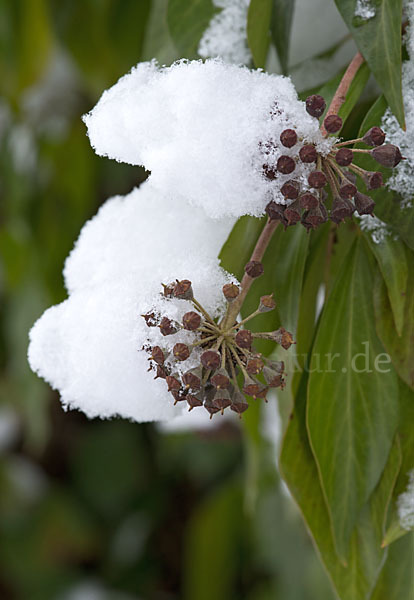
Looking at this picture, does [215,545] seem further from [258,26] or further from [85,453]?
[258,26]

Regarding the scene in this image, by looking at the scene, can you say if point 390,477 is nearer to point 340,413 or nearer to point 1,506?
point 340,413

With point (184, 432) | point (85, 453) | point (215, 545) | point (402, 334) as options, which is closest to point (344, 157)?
point (402, 334)

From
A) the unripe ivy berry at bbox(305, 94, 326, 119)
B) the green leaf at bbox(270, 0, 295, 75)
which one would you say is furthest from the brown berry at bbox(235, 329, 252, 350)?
the green leaf at bbox(270, 0, 295, 75)

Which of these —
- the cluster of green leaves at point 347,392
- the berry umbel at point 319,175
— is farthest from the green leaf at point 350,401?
the berry umbel at point 319,175

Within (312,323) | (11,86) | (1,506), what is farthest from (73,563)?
(312,323)

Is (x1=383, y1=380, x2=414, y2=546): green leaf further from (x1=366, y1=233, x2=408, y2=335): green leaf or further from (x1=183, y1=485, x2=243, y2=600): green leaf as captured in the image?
(x1=183, y1=485, x2=243, y2=600): green leaf

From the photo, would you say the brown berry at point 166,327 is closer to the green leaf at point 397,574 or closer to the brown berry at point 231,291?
the brown berry at point 231,291
